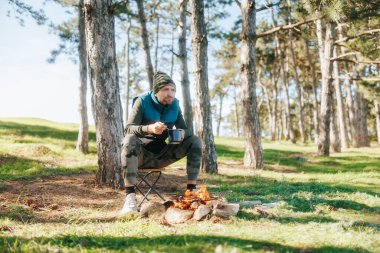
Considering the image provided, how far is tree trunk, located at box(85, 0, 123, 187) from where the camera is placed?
6.94m

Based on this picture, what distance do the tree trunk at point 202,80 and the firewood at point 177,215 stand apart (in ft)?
18.4

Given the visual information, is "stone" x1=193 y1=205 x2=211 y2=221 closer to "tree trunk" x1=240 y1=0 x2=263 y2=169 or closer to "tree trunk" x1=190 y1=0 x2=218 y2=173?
"tree trunk" x1=190 y1=0 x2=218 y2=173

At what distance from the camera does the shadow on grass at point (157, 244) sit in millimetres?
3131

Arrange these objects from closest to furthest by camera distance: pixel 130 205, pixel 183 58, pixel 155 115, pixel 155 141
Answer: pixel 130 205, pixel 155 115, pixel 155 141, pixel 183 58

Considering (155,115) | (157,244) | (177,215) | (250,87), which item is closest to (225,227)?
(177,215)

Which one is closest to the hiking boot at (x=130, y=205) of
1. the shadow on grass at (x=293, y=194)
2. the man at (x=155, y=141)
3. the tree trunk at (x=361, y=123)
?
the man at (x=155, y=141)

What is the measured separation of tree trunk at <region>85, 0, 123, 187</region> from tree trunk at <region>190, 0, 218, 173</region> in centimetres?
344

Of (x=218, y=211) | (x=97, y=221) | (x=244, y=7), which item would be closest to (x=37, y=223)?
(x=97, y=221)

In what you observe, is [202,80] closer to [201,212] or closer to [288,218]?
[288,218]

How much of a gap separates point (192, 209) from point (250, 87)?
7.39 meters

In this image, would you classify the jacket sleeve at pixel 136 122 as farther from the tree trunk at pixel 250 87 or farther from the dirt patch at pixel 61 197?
the tree trunk at pixel 250 87

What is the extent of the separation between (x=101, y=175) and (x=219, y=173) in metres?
4.05

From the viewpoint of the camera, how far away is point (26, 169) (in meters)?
9.28

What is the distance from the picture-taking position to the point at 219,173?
33.6 ft
